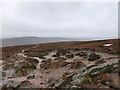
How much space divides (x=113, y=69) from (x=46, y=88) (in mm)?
8384

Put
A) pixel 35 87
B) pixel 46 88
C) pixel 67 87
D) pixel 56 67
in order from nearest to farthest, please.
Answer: pixel 67 87
pixel 46 88
pixel 35 87
pixel 56 67

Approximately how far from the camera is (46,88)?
11805 millimetres

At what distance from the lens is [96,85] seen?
9430 millimetres

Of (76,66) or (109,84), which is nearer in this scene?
(109,84)

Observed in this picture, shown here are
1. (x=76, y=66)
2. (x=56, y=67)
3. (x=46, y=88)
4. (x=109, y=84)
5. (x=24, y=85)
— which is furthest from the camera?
(x=56, y=67)

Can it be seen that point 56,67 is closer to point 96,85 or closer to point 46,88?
point 46,88

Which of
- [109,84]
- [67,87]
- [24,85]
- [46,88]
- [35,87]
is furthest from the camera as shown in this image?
[24,85]

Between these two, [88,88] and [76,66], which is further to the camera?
[76,66]

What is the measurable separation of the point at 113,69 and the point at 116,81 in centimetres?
210

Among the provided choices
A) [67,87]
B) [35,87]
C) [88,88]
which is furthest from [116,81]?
[35,87]

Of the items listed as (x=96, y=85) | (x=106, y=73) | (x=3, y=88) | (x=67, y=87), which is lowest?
(x=3, y=88)

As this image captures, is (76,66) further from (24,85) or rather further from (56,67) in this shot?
(24,85)

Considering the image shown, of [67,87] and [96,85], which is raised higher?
[96,85]

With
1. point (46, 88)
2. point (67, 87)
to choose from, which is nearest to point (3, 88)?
point (46, 88)
